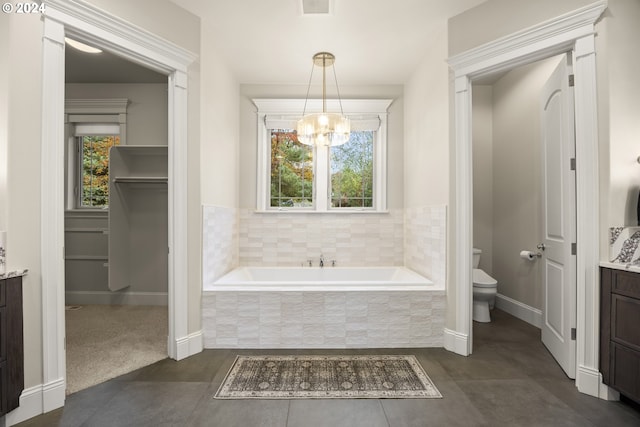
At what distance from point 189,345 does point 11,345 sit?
1.12 meters

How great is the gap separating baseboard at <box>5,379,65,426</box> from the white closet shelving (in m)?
1.96

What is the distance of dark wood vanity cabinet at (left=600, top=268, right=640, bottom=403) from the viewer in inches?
70.3

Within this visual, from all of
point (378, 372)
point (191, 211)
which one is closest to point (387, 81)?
point (191, 211)

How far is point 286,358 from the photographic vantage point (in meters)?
2.53

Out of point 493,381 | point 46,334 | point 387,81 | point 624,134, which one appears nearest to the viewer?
point 46,334

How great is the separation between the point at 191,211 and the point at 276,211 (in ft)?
4.60

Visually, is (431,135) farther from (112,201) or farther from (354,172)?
(112,201)

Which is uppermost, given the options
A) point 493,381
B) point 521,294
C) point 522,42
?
point 522,42

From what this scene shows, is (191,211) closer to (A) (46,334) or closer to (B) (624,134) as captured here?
(A) (46,334)

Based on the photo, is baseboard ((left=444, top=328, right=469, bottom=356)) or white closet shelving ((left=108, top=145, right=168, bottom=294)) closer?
baseboard ((left=444, top=328, right=469, bottom=356))

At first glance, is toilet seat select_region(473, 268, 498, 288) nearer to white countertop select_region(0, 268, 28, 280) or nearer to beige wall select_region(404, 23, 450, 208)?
beige wall select_region(404, 23, 450, 208)

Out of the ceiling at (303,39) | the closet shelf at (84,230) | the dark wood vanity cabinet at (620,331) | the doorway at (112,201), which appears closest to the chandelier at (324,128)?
the ceiling at (303,39)

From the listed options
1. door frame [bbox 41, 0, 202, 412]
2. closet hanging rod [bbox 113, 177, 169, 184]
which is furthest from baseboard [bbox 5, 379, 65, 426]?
closet hanging rod [bbox 113, 177, 169, 184]

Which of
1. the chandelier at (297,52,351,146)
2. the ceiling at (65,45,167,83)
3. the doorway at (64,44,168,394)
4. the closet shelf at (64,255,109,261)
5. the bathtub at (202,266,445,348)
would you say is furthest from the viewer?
the closet shelf at (64,255,109,261)
